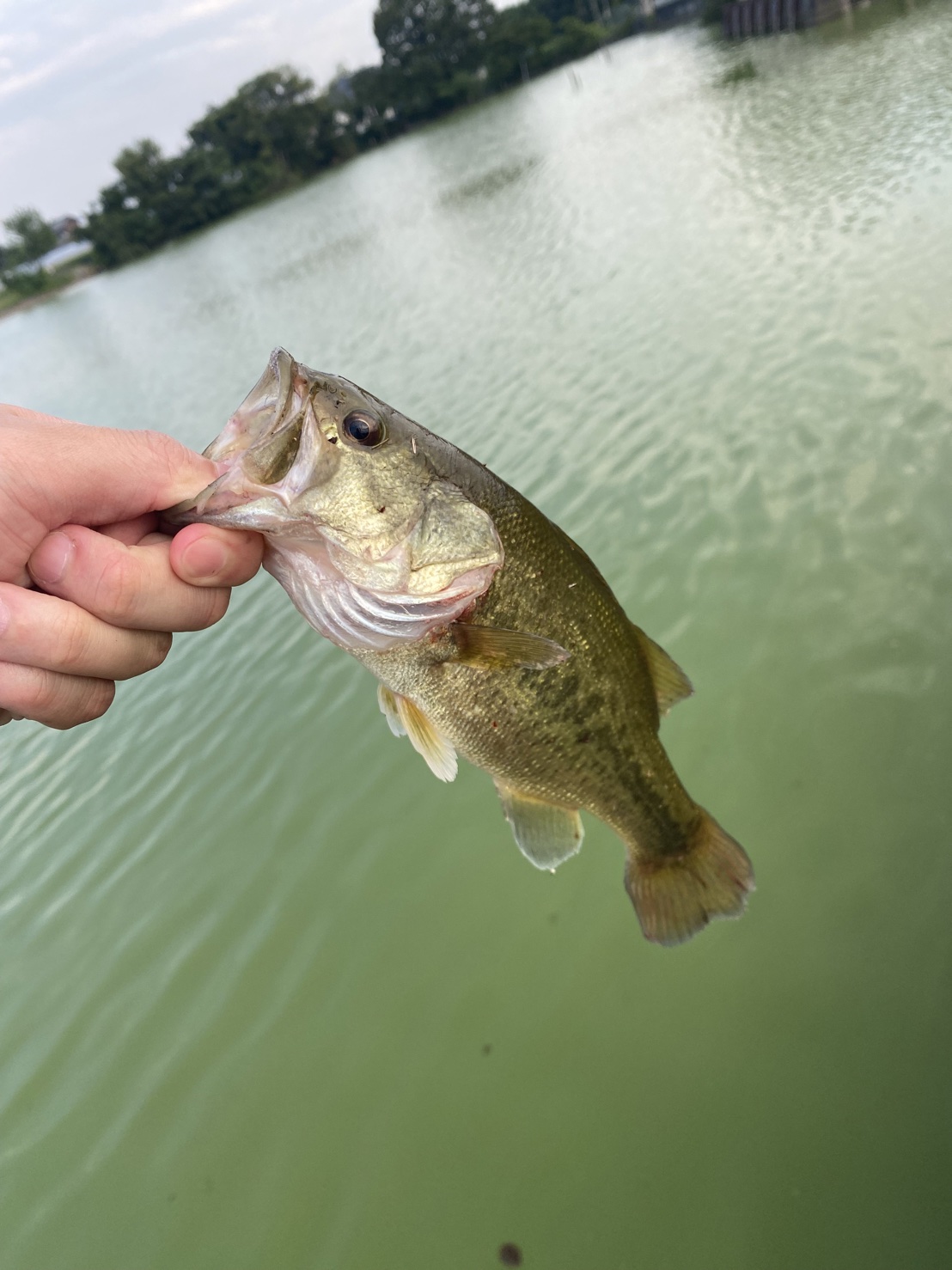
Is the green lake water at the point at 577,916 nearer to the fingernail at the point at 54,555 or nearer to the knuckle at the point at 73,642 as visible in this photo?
the knuckle at the point at 73,642

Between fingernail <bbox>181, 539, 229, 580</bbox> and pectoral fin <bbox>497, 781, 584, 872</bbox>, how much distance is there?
3.49 feet

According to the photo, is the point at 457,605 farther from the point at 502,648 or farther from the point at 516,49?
the point at 516,49

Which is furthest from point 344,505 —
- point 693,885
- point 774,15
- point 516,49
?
point 516,49

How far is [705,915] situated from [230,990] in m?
3.03

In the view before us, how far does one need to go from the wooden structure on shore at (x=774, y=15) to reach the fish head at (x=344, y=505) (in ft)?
130

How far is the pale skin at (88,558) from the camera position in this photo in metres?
1.59

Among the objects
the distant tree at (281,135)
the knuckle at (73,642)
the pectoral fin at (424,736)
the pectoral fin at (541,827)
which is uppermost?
the distant tree at (281,135)

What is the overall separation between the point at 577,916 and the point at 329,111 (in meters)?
88.6

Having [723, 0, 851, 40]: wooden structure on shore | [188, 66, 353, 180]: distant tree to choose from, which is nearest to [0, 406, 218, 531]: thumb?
[723, 0, 851, 40]: wooden structure on shore

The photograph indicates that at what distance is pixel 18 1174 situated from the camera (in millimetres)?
3953

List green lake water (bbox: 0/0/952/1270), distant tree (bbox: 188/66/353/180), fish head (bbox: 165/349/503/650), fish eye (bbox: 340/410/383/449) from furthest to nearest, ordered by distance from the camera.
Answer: distant tree (bbox: 188/66/353/180) → green lake water (bbox: 0/0/952/1270) → fish eye (bbox: 340/410/383/449) → fish head (bbox: 165/349/503/650)

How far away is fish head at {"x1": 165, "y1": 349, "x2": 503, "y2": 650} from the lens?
178 cm

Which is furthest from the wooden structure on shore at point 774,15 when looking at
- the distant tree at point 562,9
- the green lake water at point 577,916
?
the distant tree at point 562,9

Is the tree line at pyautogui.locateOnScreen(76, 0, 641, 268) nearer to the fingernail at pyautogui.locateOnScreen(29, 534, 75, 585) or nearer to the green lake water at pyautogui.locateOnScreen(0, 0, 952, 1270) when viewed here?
the green lake water at pyautogui.locateOnScreen(0, 0, 952, 1270)
